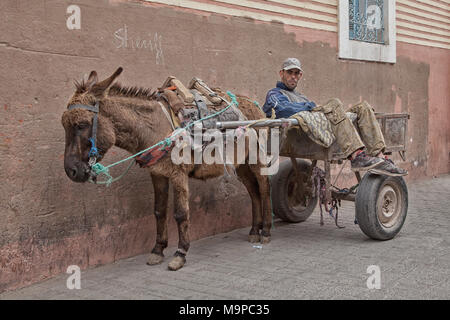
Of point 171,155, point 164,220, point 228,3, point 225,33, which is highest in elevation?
point 228,3

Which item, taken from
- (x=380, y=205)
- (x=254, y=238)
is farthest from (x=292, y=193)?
(x=380, y=205)

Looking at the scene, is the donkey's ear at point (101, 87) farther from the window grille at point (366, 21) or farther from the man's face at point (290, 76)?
the window grille at point (366, 21)

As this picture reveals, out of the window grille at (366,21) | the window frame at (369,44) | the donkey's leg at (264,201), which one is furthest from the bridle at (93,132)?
the window grille at (366,21)

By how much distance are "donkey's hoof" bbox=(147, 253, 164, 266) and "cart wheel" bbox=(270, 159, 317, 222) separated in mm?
1958

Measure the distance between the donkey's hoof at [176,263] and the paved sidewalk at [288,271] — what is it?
5 centimetres

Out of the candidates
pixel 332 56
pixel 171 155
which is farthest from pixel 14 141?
pixel 332 56

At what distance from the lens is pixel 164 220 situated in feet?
15.2

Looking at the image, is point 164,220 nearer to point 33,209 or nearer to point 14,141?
point 33,209

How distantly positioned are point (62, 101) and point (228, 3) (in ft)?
8.63

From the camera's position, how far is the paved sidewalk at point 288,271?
368 cm

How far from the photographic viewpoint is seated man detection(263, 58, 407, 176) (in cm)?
479

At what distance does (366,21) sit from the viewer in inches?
334

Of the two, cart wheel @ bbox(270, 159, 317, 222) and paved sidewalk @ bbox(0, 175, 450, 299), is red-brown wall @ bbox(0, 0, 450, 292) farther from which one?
cart wheel @ bbox(270, 159, 317, 222)

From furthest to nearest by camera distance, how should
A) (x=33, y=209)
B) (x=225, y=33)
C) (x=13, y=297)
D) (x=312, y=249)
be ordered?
(x=225, y=33), (x=312, y=249), (x=33, y=209), (x=13, y=297)
